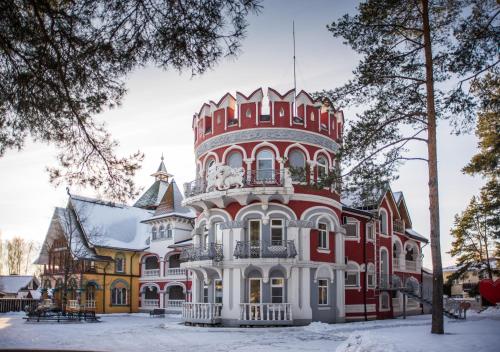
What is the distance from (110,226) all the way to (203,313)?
22.5 metres

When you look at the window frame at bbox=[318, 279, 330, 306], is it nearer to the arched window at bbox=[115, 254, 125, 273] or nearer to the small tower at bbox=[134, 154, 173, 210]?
the arched window at bbox=[115, 254, 125, 273]

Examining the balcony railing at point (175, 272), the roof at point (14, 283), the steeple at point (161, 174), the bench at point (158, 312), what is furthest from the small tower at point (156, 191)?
the roof at point (14, 283)

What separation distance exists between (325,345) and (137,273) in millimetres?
31202

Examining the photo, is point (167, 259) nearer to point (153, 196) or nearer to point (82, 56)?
point (153, 196)

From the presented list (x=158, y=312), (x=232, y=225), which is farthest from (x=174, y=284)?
(x=232, y=225)

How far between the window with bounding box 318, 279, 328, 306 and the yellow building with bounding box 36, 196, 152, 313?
20.6 metres

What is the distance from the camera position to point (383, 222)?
38844 millimetres

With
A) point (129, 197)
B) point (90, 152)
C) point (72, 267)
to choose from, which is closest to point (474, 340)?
point (129, 197)

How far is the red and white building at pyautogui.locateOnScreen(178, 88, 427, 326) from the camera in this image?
91.4 feet

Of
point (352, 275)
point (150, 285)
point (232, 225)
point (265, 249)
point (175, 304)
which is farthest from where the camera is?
point (150, 285)

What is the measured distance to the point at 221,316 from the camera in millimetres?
28250

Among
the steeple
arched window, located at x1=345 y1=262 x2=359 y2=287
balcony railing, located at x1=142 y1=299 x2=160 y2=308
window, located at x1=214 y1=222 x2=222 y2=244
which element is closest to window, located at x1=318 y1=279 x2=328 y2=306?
arched window, located at x1=345 y1=262 x2=359 y2=287

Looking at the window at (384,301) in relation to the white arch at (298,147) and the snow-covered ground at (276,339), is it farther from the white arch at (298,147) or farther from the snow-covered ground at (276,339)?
the white arch at (298,147)

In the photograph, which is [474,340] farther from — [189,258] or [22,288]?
[22,288]
